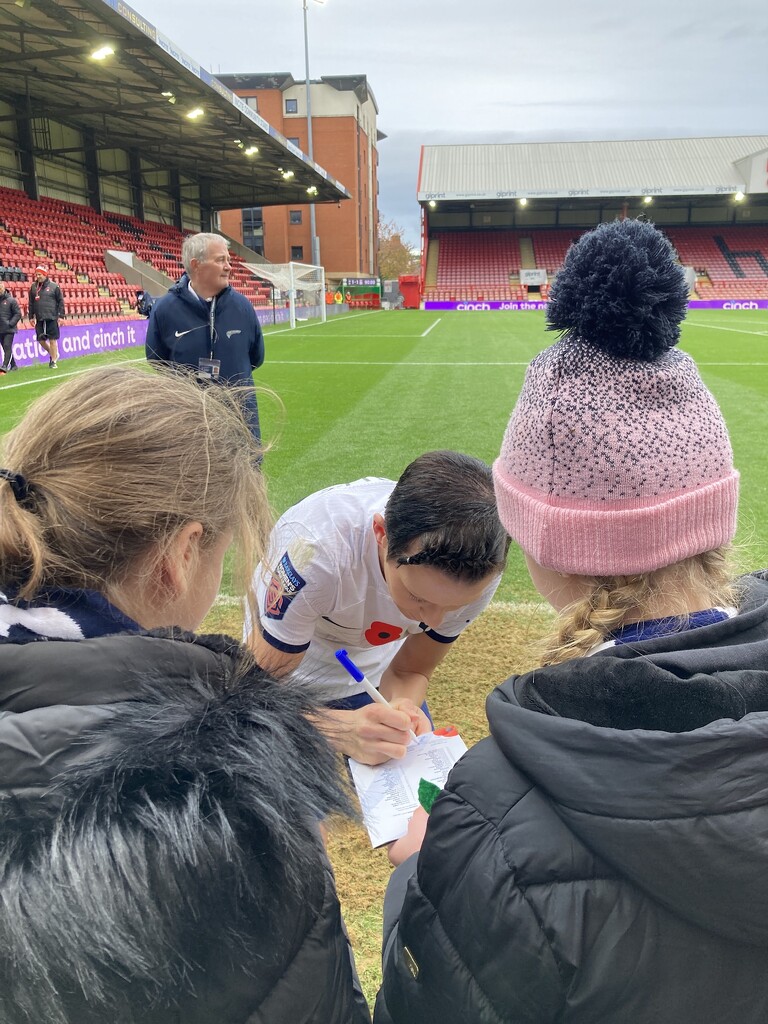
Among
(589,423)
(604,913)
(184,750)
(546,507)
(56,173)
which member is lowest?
(604,913)

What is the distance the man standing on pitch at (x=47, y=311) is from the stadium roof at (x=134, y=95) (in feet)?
17.1

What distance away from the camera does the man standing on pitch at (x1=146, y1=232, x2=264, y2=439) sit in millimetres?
4754

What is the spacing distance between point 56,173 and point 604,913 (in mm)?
28587

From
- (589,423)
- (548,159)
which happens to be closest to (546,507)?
(589,423)

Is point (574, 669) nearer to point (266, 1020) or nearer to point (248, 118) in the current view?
point (266, 1020)

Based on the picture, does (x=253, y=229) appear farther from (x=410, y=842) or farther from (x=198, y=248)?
(x=410, y=842)

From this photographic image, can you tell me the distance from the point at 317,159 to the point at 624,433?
56073 mm

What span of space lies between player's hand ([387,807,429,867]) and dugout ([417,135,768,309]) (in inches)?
1794

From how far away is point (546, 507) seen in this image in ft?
3.48

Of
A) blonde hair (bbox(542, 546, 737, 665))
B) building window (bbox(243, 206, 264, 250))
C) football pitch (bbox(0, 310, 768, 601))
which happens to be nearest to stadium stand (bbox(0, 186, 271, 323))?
football pitch (bbox(0, 310, 768, 601))

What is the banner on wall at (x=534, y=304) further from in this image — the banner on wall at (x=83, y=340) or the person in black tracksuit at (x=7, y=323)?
the person in black tracksuit at (x=7, y=323)

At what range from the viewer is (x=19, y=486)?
1003 millimetres

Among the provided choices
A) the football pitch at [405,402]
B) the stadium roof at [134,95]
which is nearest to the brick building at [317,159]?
the stadium roof at [134,95]

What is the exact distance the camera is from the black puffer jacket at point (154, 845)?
74 cm
